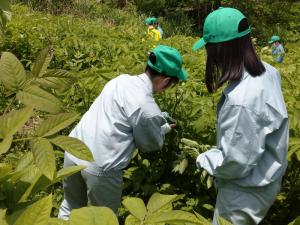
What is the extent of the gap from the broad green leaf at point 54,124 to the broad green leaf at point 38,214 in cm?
27

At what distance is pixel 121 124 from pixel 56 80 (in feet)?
4.89

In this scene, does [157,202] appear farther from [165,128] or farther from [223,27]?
[165,128]

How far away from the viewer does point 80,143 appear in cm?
103

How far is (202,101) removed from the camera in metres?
3.25

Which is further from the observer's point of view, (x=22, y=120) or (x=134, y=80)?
(x=134, y=80)

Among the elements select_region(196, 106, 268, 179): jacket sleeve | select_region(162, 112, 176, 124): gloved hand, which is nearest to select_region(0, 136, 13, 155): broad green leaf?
select_region(196, 106, 268, 179): jacket sleeve

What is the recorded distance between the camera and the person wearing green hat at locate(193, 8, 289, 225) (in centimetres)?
207

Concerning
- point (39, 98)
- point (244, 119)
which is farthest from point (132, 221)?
point (244, 119)

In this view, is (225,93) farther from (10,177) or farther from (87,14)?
(87,14)

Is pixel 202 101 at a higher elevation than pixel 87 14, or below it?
higher

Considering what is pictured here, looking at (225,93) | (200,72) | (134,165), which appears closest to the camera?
(225,93)

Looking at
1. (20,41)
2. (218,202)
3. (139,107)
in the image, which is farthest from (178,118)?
(20,41)

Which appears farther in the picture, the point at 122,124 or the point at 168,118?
the point at 168,118

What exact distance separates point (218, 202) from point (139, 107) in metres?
0.69
